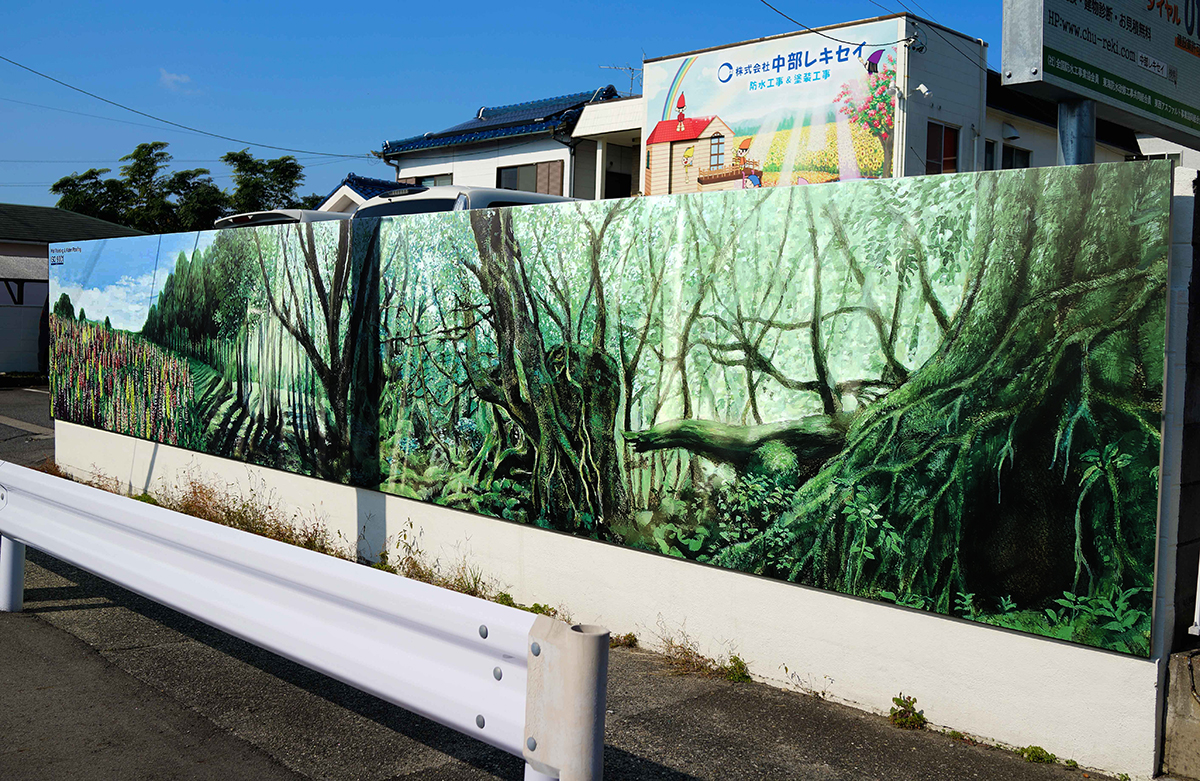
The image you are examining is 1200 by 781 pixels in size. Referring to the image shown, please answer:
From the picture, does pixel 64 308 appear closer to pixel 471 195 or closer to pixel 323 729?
pixel 471 195

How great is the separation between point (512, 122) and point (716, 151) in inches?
326

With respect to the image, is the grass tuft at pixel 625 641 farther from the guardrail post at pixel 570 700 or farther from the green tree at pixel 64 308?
the green tree at pixel 64 308

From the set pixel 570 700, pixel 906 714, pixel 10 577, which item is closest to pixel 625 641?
pixel 906 714

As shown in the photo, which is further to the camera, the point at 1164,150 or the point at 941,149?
the point at 941,149

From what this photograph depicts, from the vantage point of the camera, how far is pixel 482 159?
1157 inches

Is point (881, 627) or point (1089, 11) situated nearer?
point (881, 627)

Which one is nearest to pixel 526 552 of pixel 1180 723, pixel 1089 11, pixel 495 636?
pixel 495 636

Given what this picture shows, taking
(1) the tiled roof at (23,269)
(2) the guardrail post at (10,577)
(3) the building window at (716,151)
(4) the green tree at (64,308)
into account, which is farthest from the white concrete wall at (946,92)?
(1) the tiled roof at (23,269)

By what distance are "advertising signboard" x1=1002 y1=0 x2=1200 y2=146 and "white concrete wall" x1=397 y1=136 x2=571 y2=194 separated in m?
21.5

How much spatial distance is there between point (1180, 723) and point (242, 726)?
3910 mm

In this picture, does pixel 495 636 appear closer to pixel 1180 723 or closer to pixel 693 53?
pixel 1180 723

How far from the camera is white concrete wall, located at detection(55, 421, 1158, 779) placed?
4.08 meters

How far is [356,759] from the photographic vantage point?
418cm

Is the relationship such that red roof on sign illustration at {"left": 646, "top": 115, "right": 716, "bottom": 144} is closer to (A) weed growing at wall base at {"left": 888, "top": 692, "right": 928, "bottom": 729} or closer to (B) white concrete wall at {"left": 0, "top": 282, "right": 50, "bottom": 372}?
(B) white concrete wall at {"left": 0, "top": 282, "right": 50, "bottom": 372}
